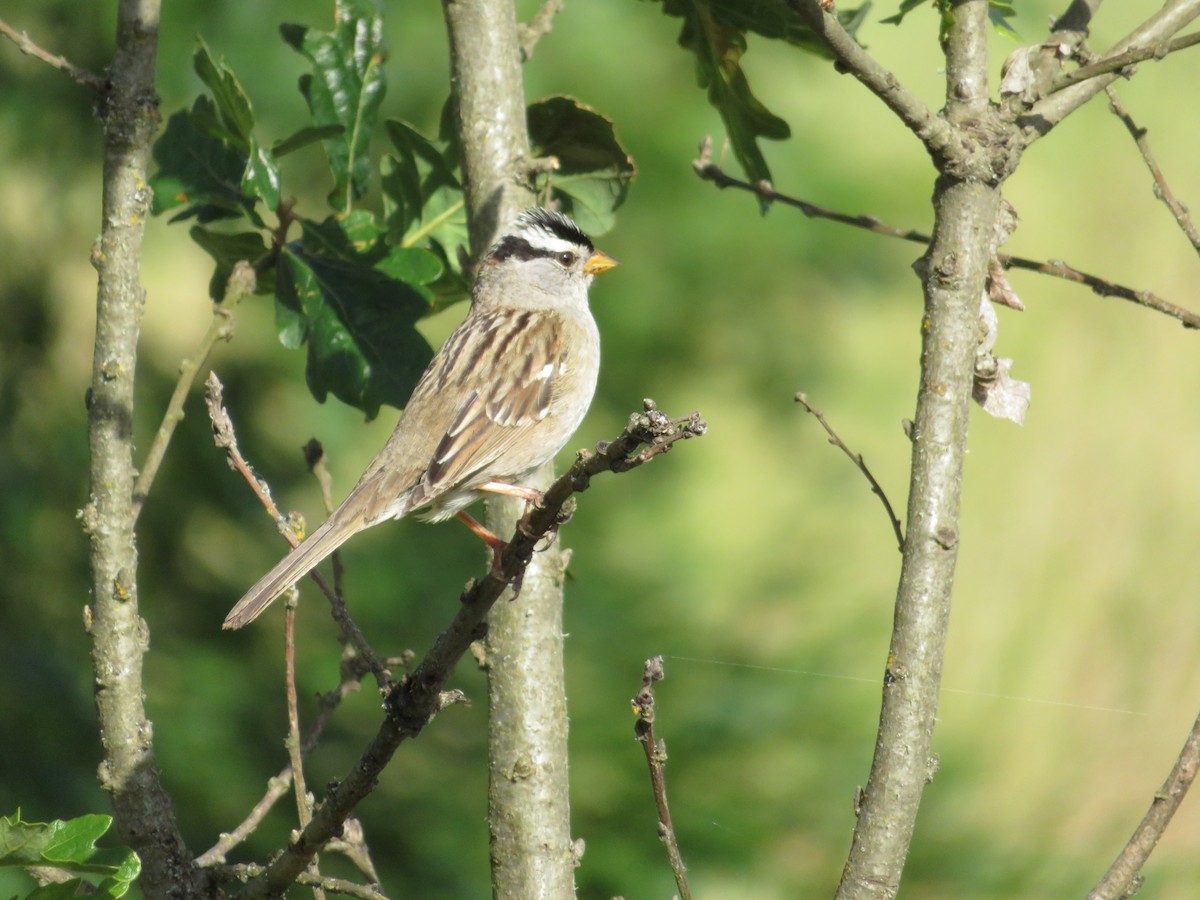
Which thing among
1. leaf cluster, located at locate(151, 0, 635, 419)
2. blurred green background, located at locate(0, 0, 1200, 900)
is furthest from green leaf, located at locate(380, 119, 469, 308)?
blurred green background, located at locate(0, 0, 1200, 900)

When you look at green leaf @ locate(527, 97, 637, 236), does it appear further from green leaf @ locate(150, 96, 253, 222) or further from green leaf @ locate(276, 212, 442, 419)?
green leaf @ locate(150, 96, 253, 222)

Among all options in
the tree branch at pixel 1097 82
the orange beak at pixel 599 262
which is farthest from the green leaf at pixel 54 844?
the orange beak at pixel 599 262

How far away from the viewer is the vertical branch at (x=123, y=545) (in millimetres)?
2074

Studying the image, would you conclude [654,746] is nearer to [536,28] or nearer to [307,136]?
[307,136]

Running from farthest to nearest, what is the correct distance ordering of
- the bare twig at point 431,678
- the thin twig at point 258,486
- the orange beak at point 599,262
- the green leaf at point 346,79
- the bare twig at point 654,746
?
the orange beak at point 599,262, the green leaf at point 346,79, the thin twig at point 258,486, the bare twig at point 431,678, the bare twig at point 654,746

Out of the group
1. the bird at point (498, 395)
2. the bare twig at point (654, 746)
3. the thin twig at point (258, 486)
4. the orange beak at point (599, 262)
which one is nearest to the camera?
the bare twig at point (654, 746)

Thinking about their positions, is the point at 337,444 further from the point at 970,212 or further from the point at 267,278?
the point at 970,212

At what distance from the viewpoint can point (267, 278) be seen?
2.70 metres

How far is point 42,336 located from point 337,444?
1094 mm

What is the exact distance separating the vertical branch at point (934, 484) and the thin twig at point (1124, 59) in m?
0.13

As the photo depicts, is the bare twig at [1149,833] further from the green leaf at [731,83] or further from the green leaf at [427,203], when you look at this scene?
the green leaf at [427,203]

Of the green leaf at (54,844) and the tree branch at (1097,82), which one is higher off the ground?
the tree branch at (1097,82)

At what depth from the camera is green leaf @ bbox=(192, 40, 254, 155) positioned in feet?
7.52

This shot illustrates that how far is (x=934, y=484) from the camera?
6.23 ft
